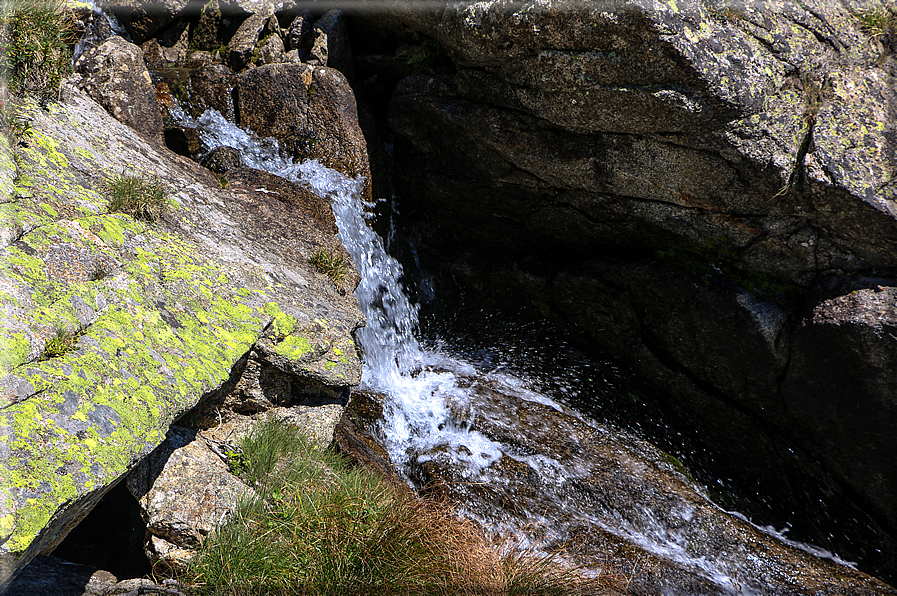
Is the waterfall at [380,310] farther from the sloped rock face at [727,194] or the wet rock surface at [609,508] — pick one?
the sloped rock face at [727,194]

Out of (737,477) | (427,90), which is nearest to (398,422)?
(737,477)

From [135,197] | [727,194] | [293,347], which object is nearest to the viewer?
[135,197]

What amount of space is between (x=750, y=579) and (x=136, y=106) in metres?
10.9

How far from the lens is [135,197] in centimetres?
Result: 577

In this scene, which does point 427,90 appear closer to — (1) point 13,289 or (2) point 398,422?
(2) point 398,422

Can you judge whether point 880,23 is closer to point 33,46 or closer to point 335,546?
point 335,546

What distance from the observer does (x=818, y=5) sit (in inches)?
306

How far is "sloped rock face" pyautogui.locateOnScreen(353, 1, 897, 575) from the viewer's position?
22.7 feet

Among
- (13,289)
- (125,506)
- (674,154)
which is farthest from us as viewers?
(674,154)

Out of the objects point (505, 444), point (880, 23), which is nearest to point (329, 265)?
point (505, 444)

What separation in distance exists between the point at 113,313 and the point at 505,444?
5.34m

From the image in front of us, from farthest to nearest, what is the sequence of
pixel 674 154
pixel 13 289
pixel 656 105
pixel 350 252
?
1. pixel 350 252
2. pixel 674 154
3. pixel 656 105
4. pixel 13 289

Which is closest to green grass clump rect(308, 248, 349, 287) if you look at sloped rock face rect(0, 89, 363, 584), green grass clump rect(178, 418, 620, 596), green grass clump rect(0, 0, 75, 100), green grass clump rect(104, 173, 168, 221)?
sloped rock face rect(0, 89, 363, 584)

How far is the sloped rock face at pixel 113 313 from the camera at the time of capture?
3.59m
